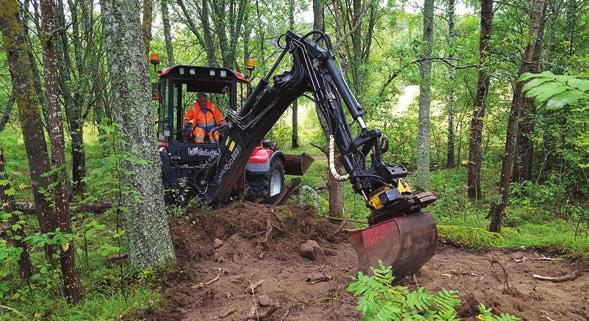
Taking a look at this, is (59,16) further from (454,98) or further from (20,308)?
(454,98)

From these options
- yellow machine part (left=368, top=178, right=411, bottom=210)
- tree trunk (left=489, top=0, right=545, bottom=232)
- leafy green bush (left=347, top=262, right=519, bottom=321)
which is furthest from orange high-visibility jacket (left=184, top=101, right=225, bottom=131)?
leafy green bush (left=347, top=262, right=519, bottom=321)

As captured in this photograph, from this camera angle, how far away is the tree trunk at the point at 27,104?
Answer: 3768 millimetres

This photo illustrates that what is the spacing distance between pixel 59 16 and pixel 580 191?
12467mm

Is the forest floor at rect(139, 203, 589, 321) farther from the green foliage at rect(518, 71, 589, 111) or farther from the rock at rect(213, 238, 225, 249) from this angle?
the green foliage at rect(518, 71, 589, 111)

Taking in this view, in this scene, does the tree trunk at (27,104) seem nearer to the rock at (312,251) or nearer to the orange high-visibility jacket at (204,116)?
the rock at (312,251)

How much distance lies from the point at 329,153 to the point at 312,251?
1513 mm

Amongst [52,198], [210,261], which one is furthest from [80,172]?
[52,198]

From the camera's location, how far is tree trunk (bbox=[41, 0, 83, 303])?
3.60 metres

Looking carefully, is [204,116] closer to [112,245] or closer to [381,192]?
[112,245]

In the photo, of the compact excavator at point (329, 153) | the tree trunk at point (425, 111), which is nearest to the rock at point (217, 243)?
the compact excavator at point (329, 153)

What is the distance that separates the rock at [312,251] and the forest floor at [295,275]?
0.05 m

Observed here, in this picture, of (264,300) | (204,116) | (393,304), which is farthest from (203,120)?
(393,304)

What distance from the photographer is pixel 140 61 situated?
430 centimetres

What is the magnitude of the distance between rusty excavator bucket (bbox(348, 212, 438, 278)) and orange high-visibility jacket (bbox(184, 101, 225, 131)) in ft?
14.5
